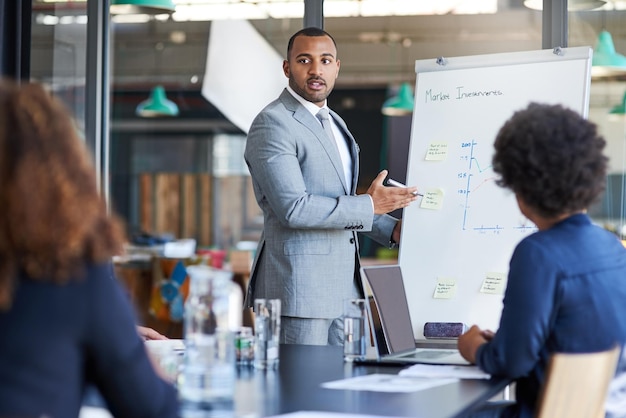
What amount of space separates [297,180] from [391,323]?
826mm

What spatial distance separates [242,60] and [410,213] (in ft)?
9.61

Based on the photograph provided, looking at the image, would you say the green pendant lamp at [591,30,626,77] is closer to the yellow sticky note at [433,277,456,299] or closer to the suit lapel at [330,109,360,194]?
the suit lapel at [330,109,360,194]

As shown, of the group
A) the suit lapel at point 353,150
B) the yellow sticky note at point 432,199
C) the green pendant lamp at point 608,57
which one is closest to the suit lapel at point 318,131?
the suit lapel at point 353,150

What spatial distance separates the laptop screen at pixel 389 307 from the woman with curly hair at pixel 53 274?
4.56 ft

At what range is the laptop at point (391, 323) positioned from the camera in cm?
271

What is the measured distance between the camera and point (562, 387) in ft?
6.70

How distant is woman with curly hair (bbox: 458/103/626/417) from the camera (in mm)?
2252

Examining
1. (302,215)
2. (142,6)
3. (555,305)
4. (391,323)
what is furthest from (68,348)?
(142,6)

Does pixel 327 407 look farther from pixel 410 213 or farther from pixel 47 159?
pixel 410 213

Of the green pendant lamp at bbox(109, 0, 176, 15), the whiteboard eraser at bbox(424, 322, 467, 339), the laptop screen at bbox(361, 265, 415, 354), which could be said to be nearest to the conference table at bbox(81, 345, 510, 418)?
the laptop screen at bbox(361, 265, 415, 354)

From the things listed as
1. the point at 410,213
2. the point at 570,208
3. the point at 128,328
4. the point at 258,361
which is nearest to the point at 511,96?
the point at 410,213

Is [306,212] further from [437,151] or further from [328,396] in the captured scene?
[328,396]

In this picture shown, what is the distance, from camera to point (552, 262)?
7.42ft

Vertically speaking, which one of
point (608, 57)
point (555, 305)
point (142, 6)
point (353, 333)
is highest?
point (142, 6)
